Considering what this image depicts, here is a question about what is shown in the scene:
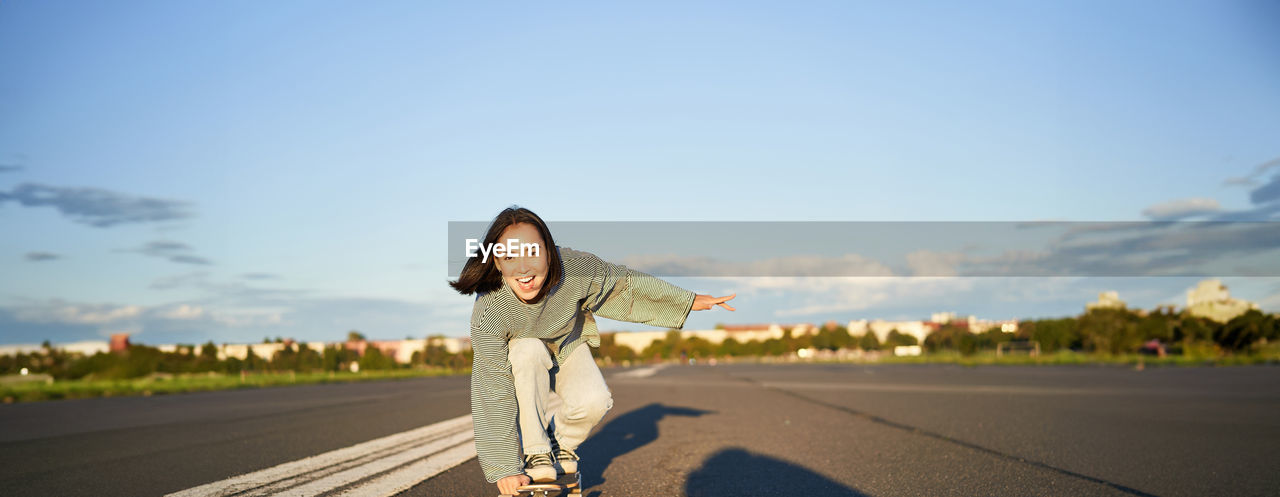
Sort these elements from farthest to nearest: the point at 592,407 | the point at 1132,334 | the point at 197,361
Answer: the point at 197,361
the point at 1132,334
the point at 592,407

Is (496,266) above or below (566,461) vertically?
above

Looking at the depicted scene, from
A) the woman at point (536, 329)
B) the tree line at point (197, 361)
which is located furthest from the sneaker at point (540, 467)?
the tree line at point (197, 361)

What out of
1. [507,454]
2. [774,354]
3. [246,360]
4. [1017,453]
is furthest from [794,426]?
[774,354]

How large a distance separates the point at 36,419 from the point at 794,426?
10.6 metres

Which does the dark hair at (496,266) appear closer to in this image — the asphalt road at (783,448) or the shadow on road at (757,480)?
the asphalt road at (783,448)

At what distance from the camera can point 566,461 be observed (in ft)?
13.5

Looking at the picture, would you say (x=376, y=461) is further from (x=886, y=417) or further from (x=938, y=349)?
(x=938, y=349)

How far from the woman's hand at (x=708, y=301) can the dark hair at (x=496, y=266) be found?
2.46 feet

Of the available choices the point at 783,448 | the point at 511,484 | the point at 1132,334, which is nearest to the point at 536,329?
the point at 511,484

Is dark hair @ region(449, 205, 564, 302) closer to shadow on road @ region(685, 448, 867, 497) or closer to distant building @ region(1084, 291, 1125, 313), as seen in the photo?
shadow on road @ region(685, 448, 867, 497)

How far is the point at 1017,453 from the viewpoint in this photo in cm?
641

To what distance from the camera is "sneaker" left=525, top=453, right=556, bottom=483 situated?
12.1ft

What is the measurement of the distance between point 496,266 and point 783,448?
3.93m

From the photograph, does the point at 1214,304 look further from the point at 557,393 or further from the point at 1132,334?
the point at 557,393
